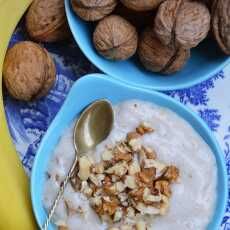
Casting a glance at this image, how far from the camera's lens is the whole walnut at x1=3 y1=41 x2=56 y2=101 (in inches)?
46.1

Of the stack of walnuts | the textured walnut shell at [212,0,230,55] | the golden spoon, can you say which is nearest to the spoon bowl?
the golden spoon

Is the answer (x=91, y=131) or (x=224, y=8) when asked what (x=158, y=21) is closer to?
(x=224, y=8)

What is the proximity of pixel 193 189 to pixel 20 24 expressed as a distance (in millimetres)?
482

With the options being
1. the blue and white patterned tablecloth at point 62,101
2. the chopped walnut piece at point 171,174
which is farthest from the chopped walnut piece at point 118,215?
the blue and white patterned tablecloth at point 62,101

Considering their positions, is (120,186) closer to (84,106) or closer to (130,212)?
(130,212)

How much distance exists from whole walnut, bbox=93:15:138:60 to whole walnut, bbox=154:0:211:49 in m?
0.07

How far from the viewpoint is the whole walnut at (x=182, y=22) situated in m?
1.09

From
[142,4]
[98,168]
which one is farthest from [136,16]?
[98,168]

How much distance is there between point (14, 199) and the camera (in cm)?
112

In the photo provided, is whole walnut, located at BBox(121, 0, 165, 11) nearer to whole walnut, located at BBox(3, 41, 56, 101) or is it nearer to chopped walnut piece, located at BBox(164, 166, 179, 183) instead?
whole walnut, located at BBox(3, 41, 56, 101)

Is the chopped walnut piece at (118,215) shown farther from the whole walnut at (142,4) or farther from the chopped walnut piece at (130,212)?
the whole walnut at (142,4)

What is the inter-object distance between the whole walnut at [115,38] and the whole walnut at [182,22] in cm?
7

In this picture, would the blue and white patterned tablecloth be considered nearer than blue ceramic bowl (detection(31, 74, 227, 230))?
No

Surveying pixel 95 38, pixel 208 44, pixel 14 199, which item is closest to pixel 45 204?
pixel 14 199
